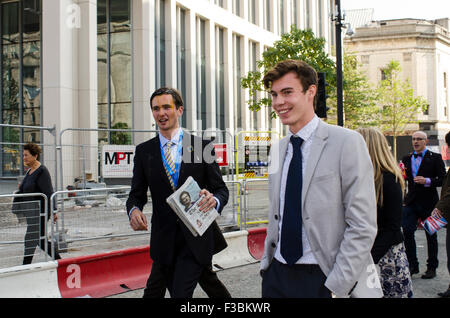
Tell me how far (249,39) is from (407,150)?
1302 centimetres

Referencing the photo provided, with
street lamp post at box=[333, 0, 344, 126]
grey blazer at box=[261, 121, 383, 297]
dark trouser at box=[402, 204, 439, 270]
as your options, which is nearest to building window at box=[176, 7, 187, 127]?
street lamp post at box=[333, 0, 344, 126]

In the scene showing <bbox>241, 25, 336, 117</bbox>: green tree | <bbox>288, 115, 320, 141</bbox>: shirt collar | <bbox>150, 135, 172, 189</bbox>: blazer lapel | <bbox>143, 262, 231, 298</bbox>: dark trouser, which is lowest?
<bbox>143, 262, 231, 298</bbox>: dark trouser

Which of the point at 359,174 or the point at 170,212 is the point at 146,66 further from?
the point at 359,174

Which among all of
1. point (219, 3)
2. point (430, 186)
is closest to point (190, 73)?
point (219, 3)

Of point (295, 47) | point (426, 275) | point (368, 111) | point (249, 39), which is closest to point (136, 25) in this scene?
point (295, 47)

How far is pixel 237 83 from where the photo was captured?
32.0 metres

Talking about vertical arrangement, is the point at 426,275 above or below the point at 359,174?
below

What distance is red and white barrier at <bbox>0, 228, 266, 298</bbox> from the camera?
17.7ft

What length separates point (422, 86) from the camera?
65.6m

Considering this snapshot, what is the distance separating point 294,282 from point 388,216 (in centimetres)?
177

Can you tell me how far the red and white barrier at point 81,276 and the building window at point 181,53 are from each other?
65.1 ft

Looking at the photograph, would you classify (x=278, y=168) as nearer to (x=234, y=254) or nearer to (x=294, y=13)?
(x=234, y=254)

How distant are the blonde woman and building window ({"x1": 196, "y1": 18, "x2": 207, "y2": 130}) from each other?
23.7 meters

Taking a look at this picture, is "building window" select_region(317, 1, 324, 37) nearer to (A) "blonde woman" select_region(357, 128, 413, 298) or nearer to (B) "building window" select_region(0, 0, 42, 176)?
(B) "building window" select_region(0, 0, 42, 176)
